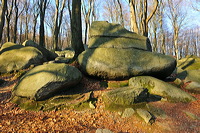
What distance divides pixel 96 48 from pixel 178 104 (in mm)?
4902

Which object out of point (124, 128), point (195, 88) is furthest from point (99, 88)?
point (195, 88)

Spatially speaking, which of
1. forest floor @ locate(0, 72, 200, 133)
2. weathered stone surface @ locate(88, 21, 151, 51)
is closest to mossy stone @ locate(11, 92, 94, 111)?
A: forest floor @ locate(0, 72, 200, 133)

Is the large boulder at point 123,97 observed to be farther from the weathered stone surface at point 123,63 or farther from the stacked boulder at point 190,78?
the stacked boulder at point 190,78

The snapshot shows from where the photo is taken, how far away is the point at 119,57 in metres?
7.77

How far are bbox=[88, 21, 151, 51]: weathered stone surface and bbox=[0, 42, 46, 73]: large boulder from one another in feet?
13.9

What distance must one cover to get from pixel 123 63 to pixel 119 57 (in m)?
0.41

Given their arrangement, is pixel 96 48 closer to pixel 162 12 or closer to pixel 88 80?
pixel 88 80

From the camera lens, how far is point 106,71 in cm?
745

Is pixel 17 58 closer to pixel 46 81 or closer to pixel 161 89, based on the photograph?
pixel 46 81

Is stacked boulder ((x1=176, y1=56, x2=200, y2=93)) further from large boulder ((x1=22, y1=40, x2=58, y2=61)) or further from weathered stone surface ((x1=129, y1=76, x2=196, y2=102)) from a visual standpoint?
large boulder ((x1=22, y1=40, x2=58, y2=61))

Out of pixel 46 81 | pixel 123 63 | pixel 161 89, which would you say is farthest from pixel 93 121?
pixel 161 89

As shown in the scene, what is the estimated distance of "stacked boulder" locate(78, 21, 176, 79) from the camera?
7.52m

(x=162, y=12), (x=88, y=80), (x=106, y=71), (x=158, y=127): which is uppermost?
(x=162, y=12)

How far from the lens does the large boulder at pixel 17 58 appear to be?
9.43 metres
